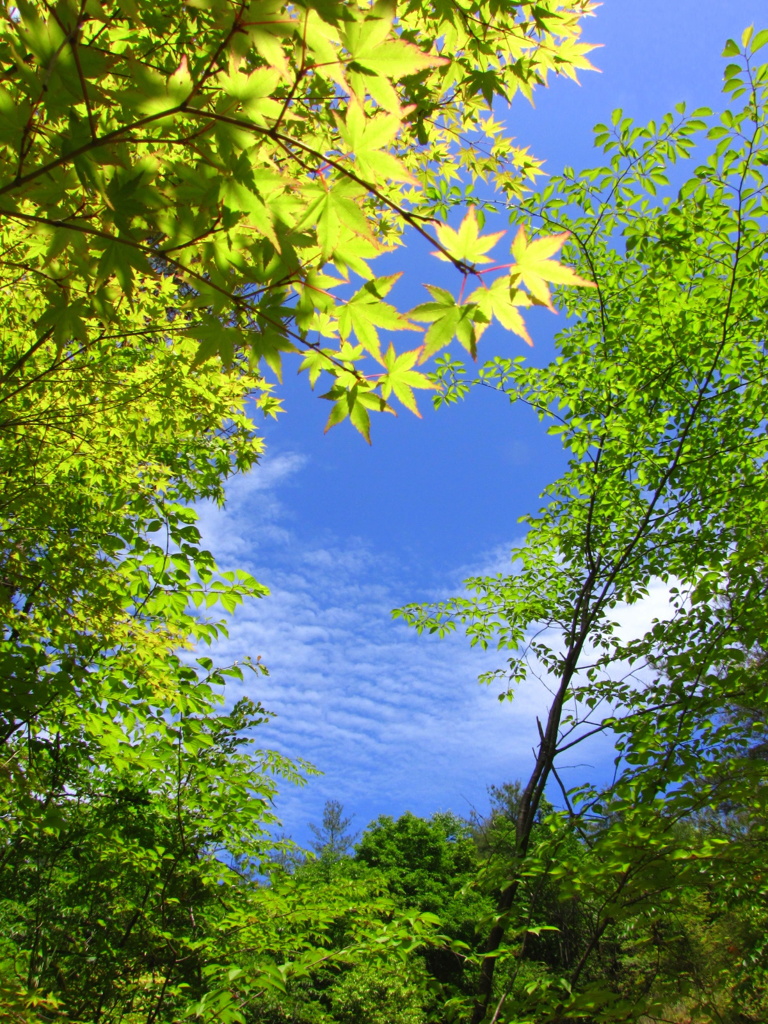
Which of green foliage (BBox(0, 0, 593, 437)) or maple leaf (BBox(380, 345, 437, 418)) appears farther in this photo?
maple leaf (BBox(380, 345, 437, 418))

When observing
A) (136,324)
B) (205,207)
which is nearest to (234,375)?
(136,324)

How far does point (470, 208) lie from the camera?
884 mm

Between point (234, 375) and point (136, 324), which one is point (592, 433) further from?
point (136, 324)

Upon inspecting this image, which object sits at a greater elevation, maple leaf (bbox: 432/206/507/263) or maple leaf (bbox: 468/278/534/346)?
maple leaf (bbox: 432/206/507/263)

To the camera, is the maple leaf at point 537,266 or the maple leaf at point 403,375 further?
the maple leaf at point 403,375

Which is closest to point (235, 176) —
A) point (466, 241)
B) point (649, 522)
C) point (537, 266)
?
point (466, 241)

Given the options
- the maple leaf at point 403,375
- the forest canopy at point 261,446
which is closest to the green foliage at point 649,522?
the forest canopy at point 261,446

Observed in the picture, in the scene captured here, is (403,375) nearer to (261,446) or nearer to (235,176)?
(235,176)

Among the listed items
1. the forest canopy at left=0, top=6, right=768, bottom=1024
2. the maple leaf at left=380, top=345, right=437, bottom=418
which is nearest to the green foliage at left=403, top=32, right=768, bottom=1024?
the forest canopy at left=0, top=6, right=768, bottom=1024

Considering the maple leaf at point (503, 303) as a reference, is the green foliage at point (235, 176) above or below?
above

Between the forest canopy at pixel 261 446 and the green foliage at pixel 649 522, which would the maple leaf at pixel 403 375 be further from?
the green foliage at pixel 649 522

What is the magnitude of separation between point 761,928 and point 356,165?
19.4 feet

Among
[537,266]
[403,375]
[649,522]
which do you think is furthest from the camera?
[649,522]

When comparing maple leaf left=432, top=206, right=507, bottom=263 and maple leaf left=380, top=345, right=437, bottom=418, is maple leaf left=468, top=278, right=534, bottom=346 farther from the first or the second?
maple leaf left=380, top=345, right=437, bottom=418
